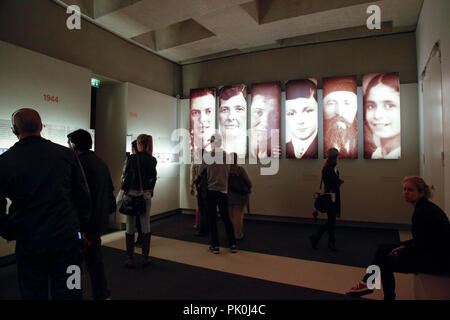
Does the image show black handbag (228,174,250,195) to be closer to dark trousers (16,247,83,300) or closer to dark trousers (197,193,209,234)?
dark trousers (197,193,209,234)

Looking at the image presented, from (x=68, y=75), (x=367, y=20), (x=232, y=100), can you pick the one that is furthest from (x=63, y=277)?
(x=367, y=20)

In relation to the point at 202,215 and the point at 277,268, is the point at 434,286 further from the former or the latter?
the point at 202,215

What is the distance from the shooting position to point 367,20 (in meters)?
5.49

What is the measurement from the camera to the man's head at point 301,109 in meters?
6.50

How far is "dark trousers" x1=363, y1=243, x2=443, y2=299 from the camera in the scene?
2.28 meters

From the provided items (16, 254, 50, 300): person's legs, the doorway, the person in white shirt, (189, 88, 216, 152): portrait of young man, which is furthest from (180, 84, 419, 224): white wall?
(16, 254, 50, 300): person's legs

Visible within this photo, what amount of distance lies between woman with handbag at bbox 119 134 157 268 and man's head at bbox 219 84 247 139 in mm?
3611

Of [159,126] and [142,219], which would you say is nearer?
[142,219]

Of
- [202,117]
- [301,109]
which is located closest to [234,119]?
[202,117]

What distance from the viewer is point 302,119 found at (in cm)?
657

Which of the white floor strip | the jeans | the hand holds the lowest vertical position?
the white floor strip

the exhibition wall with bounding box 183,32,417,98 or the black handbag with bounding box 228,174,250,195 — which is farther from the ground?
the exhibition wall with bounding box 183,32,417,98

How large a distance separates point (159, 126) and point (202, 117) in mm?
1243

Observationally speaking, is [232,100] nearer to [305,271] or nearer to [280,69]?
[280,69]
